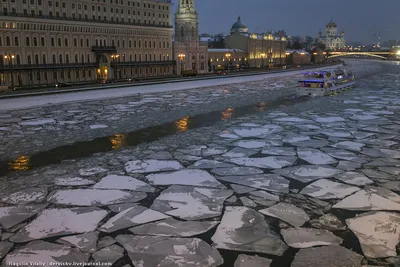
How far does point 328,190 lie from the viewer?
891 cm

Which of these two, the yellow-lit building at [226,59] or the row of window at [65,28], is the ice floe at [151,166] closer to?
the row of window at [65,28]

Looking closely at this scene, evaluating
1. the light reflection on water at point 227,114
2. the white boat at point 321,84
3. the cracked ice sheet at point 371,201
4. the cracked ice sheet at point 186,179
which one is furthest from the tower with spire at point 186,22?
the cracked ice sheet at point 371,201

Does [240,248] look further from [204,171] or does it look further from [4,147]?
[4,147]

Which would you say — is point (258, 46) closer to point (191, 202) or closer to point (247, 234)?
point (191, 202)

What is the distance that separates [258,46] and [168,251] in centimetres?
9870

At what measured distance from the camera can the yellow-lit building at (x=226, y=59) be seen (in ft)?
272

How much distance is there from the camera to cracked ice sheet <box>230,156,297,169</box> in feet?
35.9

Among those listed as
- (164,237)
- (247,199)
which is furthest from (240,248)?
(247,199)

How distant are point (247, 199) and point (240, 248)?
7.22 ft

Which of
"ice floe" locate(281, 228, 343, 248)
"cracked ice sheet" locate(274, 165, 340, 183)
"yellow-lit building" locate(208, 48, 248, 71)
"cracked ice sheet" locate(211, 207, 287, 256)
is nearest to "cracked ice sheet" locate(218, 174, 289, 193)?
"cracked ice sheet" locate(274, 165, 340, 183)

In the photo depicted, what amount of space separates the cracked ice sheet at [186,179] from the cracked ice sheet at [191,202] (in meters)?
0.31

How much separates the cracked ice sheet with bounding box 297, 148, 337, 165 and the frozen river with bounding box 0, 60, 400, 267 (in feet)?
0.10

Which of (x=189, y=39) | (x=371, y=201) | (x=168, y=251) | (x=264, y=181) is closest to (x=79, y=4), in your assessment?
(x=189, y=39)

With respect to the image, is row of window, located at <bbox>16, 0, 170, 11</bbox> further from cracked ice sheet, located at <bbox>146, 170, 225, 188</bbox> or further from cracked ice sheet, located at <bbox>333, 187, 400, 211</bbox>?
cracked ice sheet, located at <bbox>333, 187, 400, 211</bbox>
